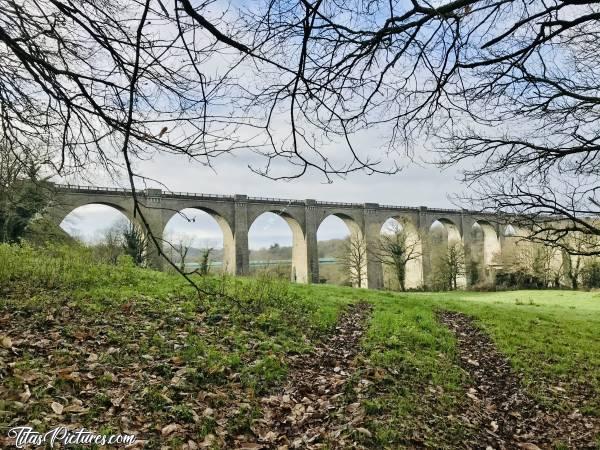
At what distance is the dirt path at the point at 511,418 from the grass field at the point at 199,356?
0.16m

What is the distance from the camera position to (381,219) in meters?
36.2

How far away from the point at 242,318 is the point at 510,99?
4.26m

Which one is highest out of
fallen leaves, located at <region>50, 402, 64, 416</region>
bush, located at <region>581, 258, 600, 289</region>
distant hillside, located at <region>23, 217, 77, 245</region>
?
distant hillside, located at <region>23, 217, 77, 245</region>

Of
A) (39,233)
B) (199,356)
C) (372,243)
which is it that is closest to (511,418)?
(199,356)

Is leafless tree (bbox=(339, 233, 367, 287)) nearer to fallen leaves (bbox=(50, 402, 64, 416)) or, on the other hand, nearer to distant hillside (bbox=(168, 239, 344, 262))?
distant hillside (bbox=(168, 239, 344, 262))

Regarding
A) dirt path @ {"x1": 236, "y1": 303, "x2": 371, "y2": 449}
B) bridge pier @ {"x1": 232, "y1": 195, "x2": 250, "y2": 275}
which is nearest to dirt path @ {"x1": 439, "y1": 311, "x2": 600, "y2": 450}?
dirt path @ {"x1": 236, "y1": 303, "x2": 371, "y2": 449}

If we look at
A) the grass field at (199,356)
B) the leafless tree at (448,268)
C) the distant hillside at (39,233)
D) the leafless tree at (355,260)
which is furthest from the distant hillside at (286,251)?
the grass field at (199,356)

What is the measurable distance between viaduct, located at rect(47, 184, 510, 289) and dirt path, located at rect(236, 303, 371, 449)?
61.6ft

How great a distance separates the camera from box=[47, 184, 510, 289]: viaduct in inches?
953

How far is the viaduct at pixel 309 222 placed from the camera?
24.2 meters

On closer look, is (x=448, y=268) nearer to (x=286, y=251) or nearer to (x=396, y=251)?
(x=396, y=251)

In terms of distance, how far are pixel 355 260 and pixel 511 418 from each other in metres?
29.0

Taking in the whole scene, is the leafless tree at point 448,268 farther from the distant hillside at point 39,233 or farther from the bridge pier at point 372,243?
the distant hillside at point 39,233

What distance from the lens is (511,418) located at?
3.92 meters
